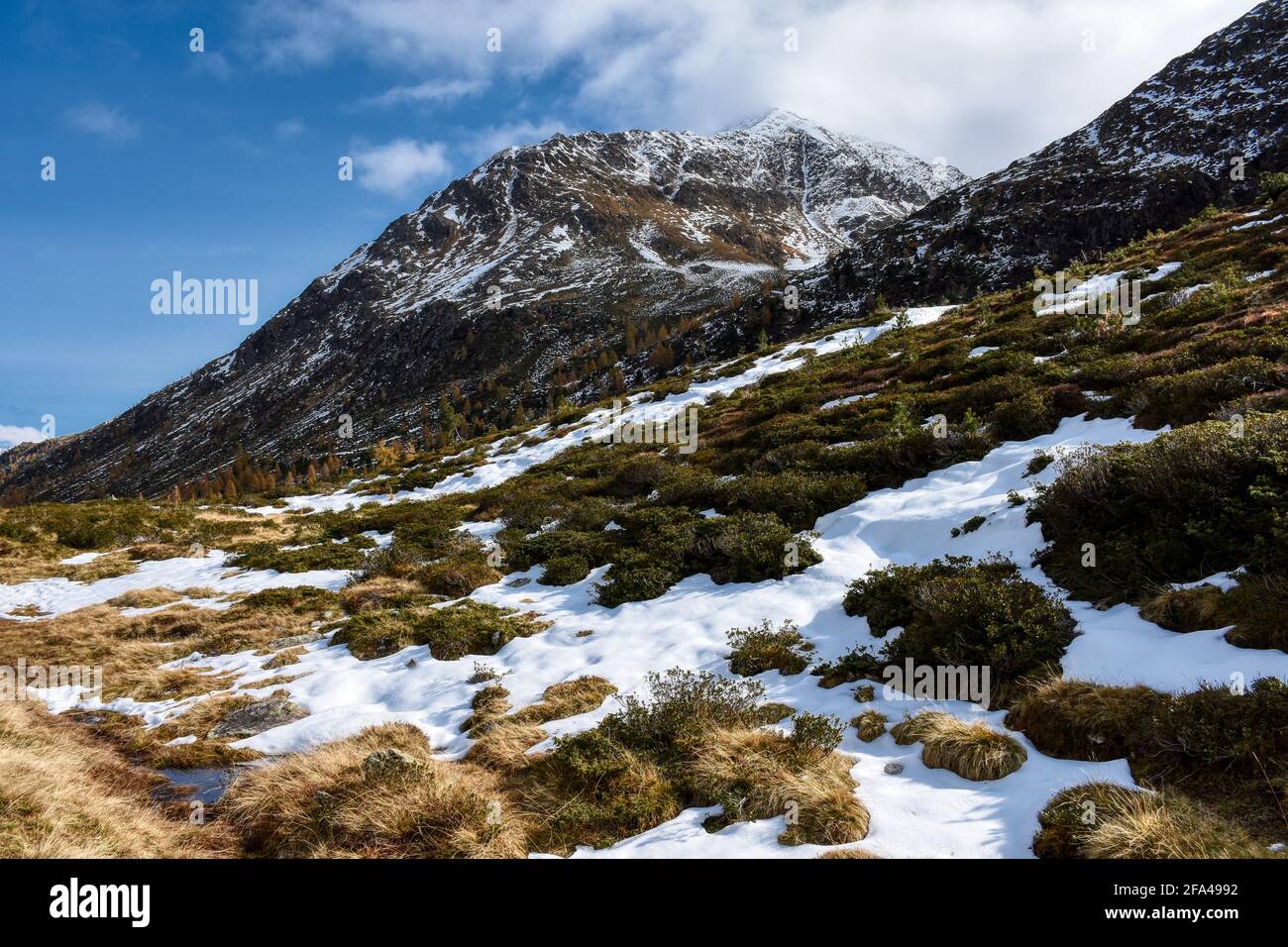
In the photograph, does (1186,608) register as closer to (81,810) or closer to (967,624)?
(967,624)

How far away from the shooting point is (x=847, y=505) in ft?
40.5

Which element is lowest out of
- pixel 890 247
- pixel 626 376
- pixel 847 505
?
pixel 847 505

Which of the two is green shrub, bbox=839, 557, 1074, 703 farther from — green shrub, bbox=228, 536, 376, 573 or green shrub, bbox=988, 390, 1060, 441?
green shrub, bbox=228, 536, 376, 573

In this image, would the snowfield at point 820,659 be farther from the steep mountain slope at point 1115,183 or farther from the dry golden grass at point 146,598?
the steep mountain slope at point 1115,183

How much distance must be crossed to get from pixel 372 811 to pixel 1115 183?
9821 centimetres

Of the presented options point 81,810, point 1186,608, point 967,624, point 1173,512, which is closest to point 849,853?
point 967,624

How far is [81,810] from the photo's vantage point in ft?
17.0

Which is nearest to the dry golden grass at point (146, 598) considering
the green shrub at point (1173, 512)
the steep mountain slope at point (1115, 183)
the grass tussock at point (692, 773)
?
the grass tussock at point (692, 773)

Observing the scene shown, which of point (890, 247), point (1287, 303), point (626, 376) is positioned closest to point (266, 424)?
point (626, 376)

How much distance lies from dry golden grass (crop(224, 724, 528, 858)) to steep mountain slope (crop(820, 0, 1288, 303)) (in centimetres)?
6752

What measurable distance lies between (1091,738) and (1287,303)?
15321 millimetres

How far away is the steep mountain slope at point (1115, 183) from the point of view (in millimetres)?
65562

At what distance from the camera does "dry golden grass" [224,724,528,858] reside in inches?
191
